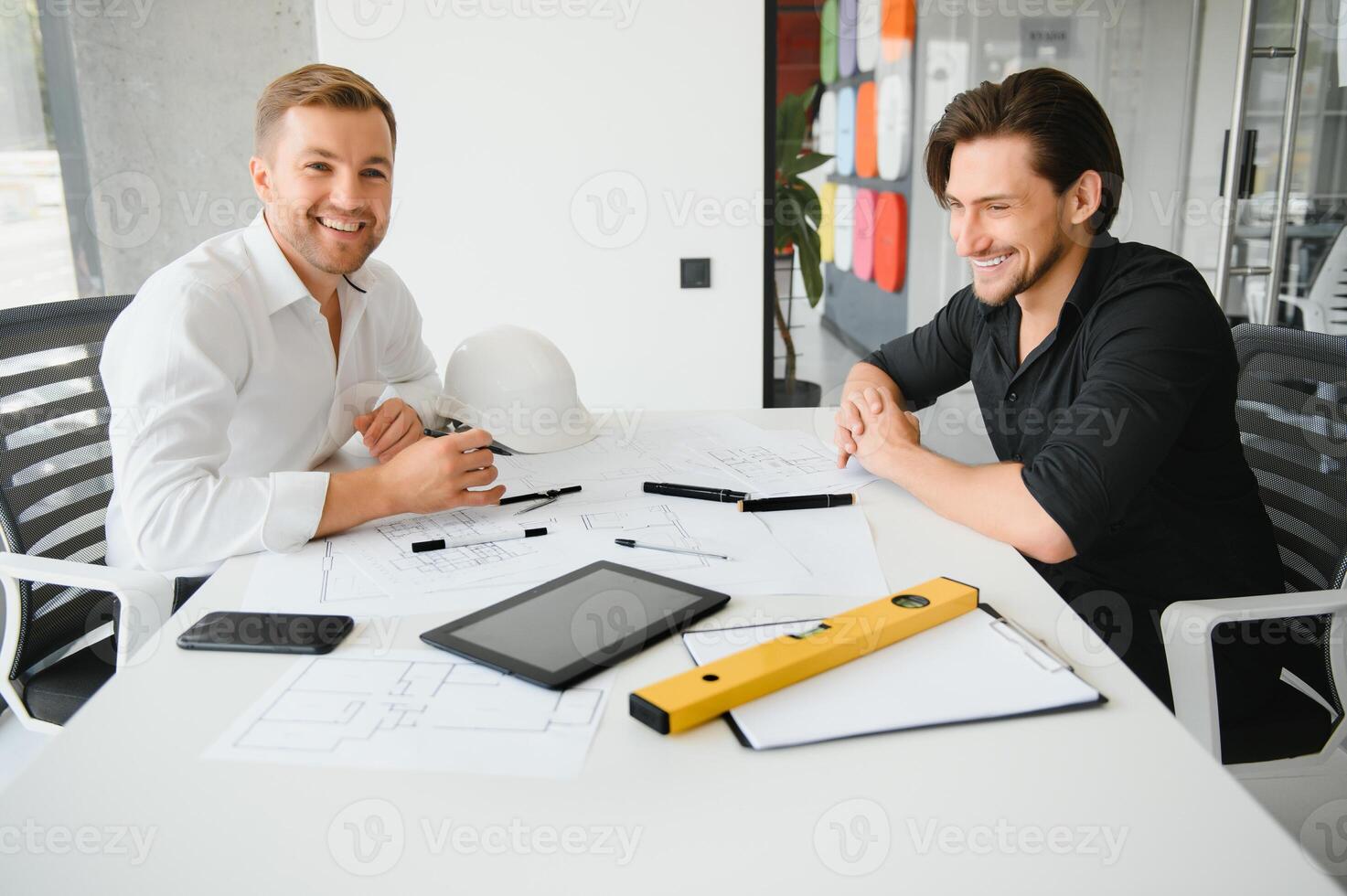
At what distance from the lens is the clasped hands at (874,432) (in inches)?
60.4

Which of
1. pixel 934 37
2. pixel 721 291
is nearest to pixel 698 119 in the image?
pixel 721 291

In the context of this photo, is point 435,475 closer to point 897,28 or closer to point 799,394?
point 799,394

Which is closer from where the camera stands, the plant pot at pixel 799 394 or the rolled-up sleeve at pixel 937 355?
the rolled-up sleeve at pixel 937 355

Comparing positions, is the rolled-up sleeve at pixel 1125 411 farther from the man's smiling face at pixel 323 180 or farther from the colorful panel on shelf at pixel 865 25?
the colorful panel on shelf at pixel 865 25

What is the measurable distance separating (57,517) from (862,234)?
2.50m

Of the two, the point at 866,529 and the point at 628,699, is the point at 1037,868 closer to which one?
the point at 628,699

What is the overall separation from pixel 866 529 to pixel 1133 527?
18.6 inches

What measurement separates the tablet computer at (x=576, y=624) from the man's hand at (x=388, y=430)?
0.66 m

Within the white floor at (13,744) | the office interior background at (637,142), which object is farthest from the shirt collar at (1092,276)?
the white floor at (13,744)

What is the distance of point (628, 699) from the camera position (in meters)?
0.91

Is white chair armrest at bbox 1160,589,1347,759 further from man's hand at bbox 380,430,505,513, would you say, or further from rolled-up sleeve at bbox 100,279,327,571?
rolled-up sleeve at bbox 100,279,327,571

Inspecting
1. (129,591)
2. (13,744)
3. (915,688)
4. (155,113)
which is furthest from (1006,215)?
(155,113)

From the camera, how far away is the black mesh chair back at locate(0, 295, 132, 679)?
5.29ft

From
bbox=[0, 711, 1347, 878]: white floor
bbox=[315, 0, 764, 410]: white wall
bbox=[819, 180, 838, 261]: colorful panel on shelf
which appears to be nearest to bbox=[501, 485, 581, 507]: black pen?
bbox=[0, 711, 1347, 878]: white floor
